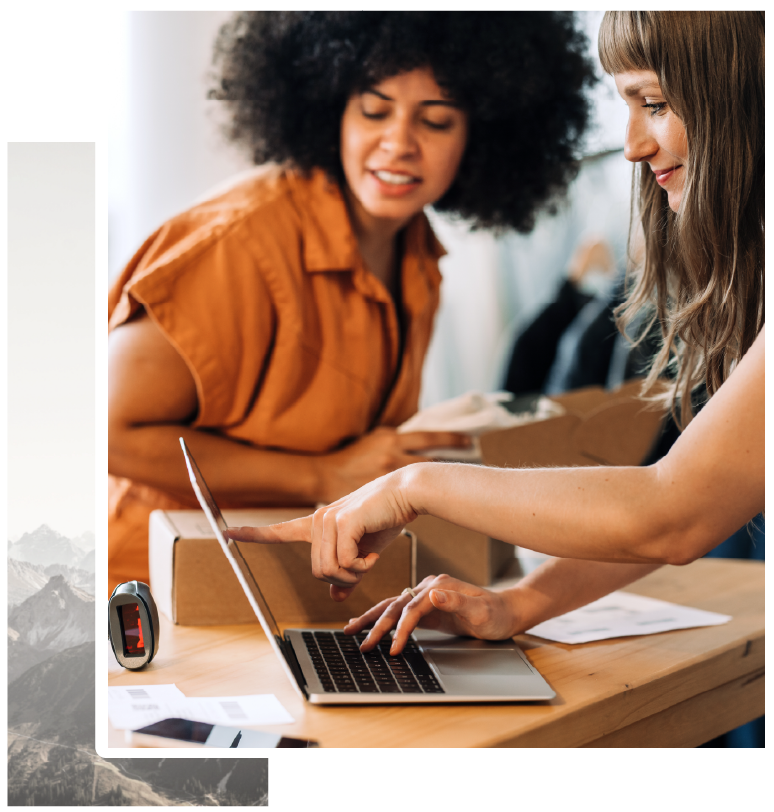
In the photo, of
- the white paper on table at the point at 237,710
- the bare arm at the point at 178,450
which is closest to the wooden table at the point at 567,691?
the white paper on table at the point at 237,710

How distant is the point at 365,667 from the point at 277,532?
0.17 meters

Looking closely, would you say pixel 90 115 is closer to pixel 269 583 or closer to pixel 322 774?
pixel 269 583

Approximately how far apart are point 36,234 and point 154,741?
1.89 feet

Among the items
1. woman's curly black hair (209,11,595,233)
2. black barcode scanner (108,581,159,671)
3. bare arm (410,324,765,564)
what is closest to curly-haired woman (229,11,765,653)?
bare arm (410,324,765,564)

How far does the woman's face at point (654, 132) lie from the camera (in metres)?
0.85

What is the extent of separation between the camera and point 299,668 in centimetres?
78

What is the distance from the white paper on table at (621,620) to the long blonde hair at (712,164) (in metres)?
0.29

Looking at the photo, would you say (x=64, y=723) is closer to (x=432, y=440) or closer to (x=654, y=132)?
(x=432, y=440)

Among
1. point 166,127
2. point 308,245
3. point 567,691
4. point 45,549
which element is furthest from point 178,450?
point 567,691

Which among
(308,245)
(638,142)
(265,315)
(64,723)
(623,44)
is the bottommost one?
(64,723)

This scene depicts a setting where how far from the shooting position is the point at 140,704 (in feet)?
2.52

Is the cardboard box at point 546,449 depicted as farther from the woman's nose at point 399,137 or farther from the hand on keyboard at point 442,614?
the woman's nose at point 399,137

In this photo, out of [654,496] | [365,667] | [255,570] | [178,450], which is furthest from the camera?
[178,450]

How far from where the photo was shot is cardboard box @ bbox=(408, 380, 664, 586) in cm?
102
